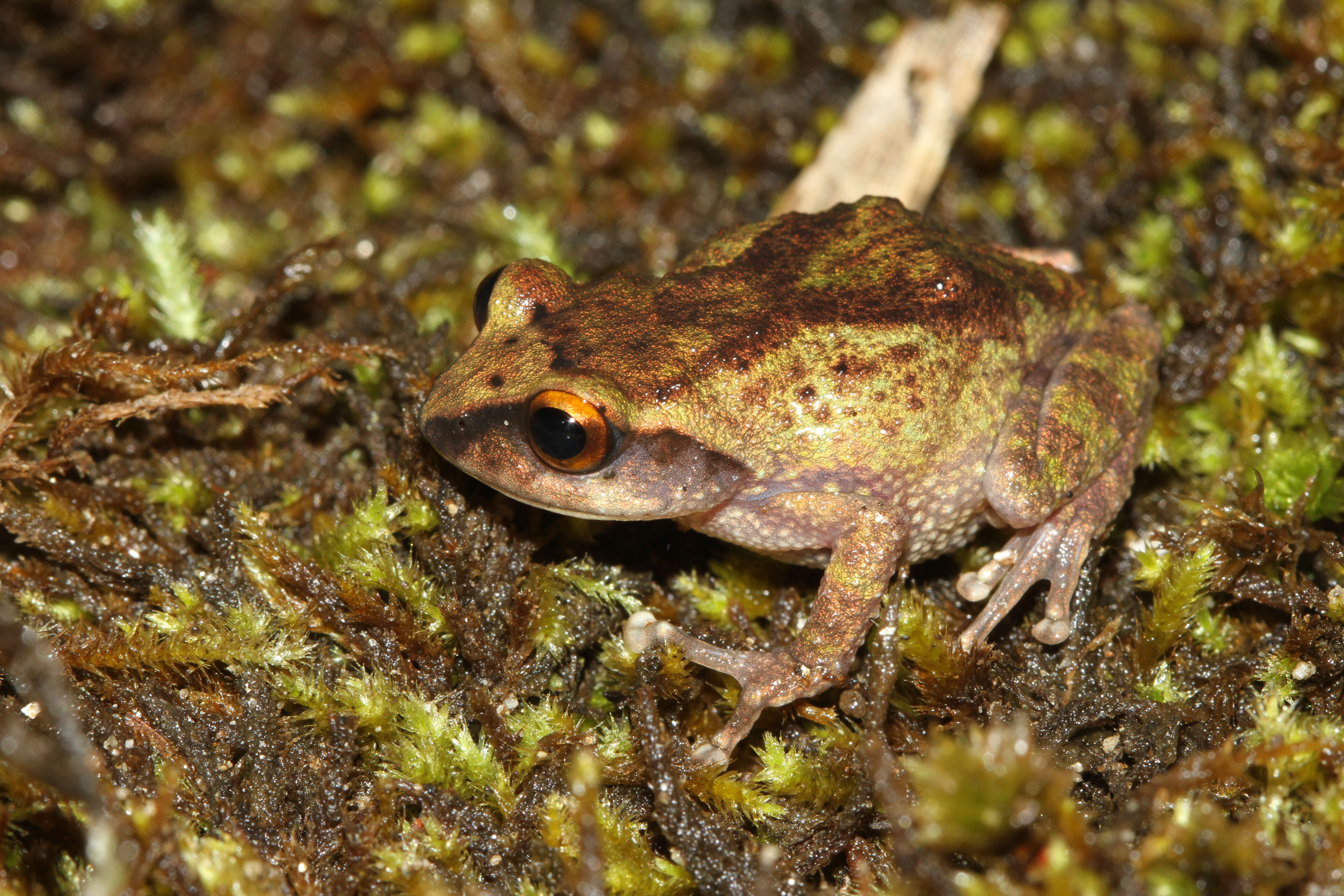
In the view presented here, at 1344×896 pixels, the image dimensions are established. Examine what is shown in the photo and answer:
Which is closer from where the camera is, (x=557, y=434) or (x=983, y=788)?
(x=983, y=788)

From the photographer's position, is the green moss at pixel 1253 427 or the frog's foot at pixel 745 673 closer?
the frog's foot at pixel 745 673

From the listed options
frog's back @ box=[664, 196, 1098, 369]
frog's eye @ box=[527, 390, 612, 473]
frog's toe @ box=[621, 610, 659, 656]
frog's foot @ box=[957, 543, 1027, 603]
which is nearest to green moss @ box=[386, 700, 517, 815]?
frog's toe @ box=[621, 610, 659, 656]

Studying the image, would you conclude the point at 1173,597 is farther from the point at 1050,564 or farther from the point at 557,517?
the point at 557,517

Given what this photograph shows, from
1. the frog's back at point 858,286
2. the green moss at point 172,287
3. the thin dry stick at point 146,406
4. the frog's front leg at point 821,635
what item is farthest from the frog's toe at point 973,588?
the green moss at point 172,287

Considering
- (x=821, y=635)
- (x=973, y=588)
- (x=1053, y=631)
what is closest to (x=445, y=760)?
(x=821, y=635)

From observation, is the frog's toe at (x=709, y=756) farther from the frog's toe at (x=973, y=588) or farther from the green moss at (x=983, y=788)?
the frog's toe at (x=973, y=588)

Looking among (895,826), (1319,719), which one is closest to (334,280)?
(895,826)
